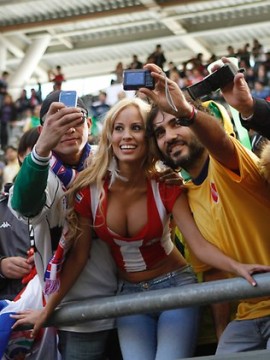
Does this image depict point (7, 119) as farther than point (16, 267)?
Yes

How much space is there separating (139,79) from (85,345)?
1.13m

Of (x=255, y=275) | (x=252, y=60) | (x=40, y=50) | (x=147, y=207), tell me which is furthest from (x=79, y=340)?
(x=40, y=50)

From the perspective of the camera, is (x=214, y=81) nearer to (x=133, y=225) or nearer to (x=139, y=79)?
(x=139, y=79)

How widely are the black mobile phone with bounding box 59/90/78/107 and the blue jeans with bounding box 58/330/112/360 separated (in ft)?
3.08

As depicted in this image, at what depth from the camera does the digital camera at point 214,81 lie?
302 centimetres

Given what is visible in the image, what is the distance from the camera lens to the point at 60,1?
75.5 feet

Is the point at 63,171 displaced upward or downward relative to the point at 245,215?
upward

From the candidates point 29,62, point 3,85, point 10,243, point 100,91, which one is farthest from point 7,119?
point 10,243

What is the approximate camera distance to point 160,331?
3.23 m

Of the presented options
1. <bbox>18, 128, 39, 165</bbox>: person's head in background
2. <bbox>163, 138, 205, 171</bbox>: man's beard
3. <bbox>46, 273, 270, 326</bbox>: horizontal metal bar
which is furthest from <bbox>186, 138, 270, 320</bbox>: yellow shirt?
<bbox>18, 128, 39, 165</bbox>: person's head in background

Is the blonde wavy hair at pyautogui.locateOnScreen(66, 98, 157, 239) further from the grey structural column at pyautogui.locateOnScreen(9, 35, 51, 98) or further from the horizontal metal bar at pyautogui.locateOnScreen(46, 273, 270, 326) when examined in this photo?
the grey structural column at pyautogui.locateOnScreen(9, 35, 51, 98)

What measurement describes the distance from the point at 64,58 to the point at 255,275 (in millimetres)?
24973

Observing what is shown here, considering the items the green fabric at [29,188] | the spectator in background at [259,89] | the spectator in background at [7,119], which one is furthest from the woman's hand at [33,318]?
the spectator in background at [7,119]

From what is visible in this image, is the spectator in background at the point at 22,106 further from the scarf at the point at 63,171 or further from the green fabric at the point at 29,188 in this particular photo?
the green fabric at the point at 29,188
